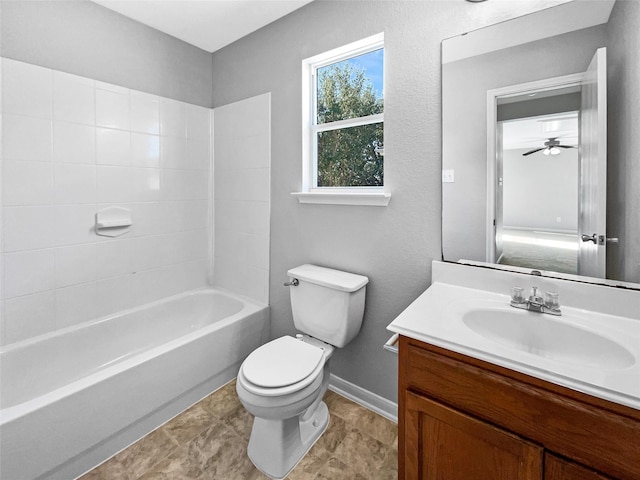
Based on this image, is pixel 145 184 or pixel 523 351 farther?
pixel 145 184

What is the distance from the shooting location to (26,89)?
167cm

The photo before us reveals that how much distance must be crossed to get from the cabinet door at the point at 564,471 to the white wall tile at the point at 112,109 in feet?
8.58

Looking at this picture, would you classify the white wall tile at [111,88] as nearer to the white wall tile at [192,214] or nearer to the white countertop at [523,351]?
the white wall tile at [192,214]

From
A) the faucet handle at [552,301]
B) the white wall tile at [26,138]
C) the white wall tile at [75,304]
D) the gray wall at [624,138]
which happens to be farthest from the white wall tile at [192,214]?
the gray wall at [624,138]

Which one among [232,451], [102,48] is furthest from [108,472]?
[102,48]

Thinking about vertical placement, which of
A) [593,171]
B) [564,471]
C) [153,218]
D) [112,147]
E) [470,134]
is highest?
[112,147]

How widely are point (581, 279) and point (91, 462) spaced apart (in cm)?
225

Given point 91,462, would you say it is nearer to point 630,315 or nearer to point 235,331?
point 235,331

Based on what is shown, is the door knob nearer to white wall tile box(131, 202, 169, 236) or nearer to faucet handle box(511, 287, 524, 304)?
faucet handle box(511, 287, 524, 304)

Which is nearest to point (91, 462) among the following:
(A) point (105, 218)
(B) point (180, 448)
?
(B) point (180, 448)

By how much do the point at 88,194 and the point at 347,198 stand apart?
160 centimetres

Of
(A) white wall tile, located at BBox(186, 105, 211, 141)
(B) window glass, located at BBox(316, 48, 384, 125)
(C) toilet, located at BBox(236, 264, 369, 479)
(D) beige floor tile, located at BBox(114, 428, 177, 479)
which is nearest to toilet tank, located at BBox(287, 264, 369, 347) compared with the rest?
(C) toilet, located at BBox(236, 264, 369, 479)

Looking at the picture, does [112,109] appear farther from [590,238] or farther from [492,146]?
[590,238]

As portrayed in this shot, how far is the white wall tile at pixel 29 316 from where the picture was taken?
168 centimetres
